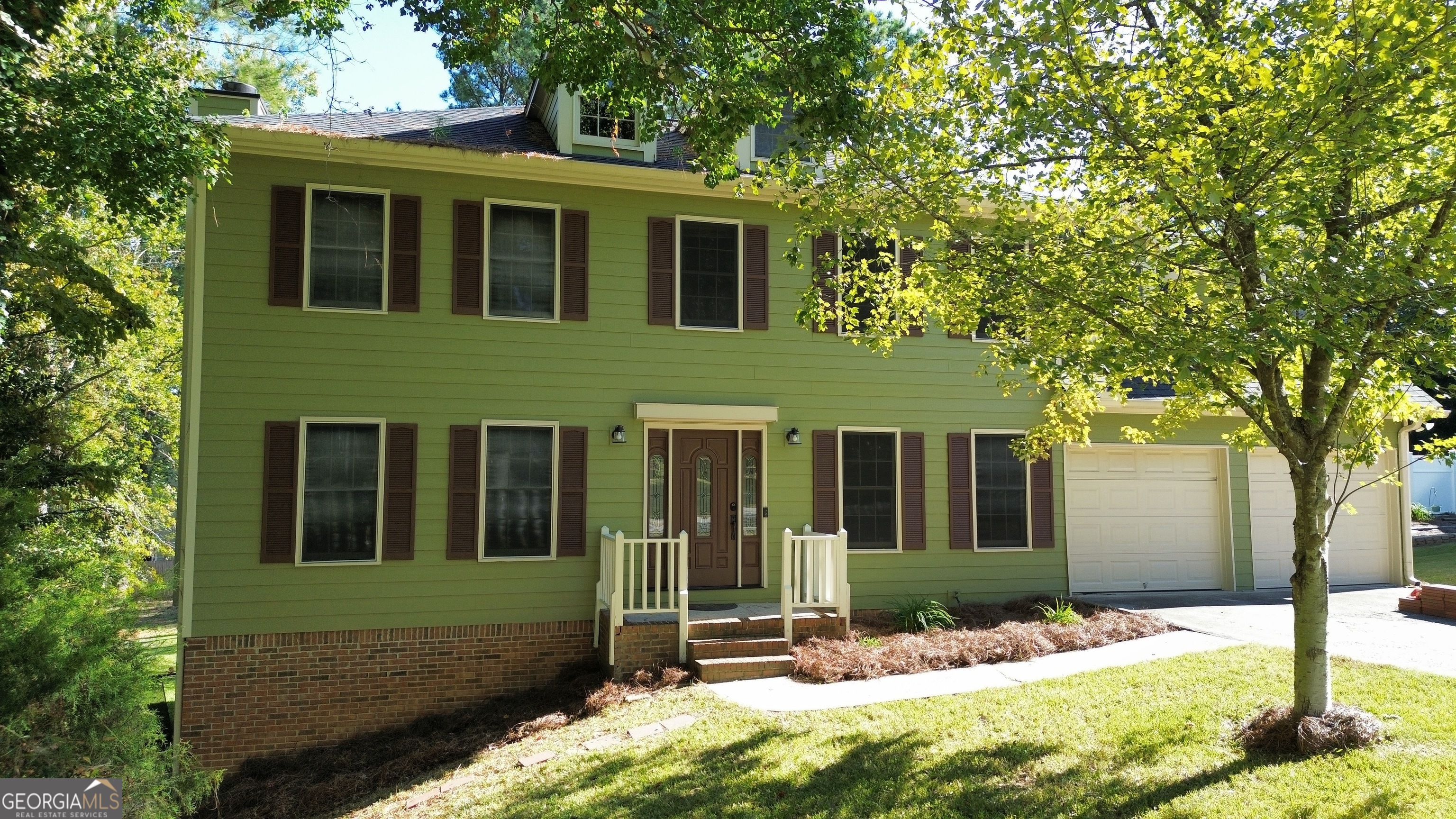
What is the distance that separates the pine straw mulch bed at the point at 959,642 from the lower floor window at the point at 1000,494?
107 centimetres

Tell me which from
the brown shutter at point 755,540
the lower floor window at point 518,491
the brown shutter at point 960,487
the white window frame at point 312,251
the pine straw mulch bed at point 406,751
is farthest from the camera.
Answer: the brown shutter at point 960,487

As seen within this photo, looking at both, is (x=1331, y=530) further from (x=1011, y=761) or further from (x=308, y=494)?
(x=308, y=494)

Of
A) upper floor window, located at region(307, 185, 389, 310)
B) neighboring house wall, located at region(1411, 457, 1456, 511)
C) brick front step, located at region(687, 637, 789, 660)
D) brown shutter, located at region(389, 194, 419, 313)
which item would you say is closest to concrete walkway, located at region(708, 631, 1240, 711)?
brick front step, located at region(687, 637, 789, 660)

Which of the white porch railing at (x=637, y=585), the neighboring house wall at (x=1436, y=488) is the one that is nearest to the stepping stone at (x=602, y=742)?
the white porch railing at (x=637, y=585)

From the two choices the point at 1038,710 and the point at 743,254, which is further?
the point at 743,254

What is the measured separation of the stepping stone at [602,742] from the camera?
6.91 meters

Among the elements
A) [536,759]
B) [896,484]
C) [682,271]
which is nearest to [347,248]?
[682,271]

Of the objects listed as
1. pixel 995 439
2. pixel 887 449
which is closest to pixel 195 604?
pixel 887 449

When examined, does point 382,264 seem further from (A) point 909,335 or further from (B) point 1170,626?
(B) point 1170,626

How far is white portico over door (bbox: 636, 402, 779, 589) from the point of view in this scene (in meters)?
10.1

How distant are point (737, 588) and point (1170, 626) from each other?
463cm

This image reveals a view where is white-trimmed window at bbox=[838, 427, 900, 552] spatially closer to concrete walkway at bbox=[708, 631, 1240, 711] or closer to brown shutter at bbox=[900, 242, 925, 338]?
brown shutter at bbox=[900, 242, 925, 338]

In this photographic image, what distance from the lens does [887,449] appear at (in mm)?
10852

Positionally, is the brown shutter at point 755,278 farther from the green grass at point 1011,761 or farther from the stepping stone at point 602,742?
the stepping stone at point 602,742
